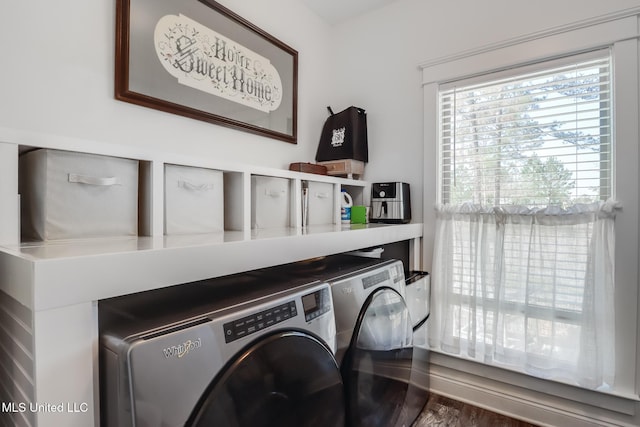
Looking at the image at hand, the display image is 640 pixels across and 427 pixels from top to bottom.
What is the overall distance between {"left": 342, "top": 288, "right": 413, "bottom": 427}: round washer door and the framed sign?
3.90 feet

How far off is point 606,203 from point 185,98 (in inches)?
78.3

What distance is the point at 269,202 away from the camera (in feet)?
5.02

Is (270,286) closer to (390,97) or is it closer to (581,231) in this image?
(581,231)

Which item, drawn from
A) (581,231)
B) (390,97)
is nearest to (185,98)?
(390,97)

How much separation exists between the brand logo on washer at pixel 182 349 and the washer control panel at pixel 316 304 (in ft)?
1.04

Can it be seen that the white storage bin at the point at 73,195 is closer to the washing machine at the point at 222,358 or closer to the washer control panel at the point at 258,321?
the washing machine at the point at 222,358

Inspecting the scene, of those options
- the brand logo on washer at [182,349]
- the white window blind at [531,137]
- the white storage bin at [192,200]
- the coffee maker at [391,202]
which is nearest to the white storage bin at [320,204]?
the coffee maker at [391,202]

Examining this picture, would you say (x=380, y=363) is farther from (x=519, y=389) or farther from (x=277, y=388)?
(x=519, y=389)

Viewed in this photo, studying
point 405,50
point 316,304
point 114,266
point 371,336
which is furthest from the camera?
point 405,50

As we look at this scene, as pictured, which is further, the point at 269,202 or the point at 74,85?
the point at 269,202

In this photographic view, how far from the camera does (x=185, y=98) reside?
4.81 feet

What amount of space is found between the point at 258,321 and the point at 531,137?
169 centimetres

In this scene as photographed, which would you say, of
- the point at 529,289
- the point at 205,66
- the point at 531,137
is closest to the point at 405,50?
the point at 531,137

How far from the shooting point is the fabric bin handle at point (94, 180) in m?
0.92
